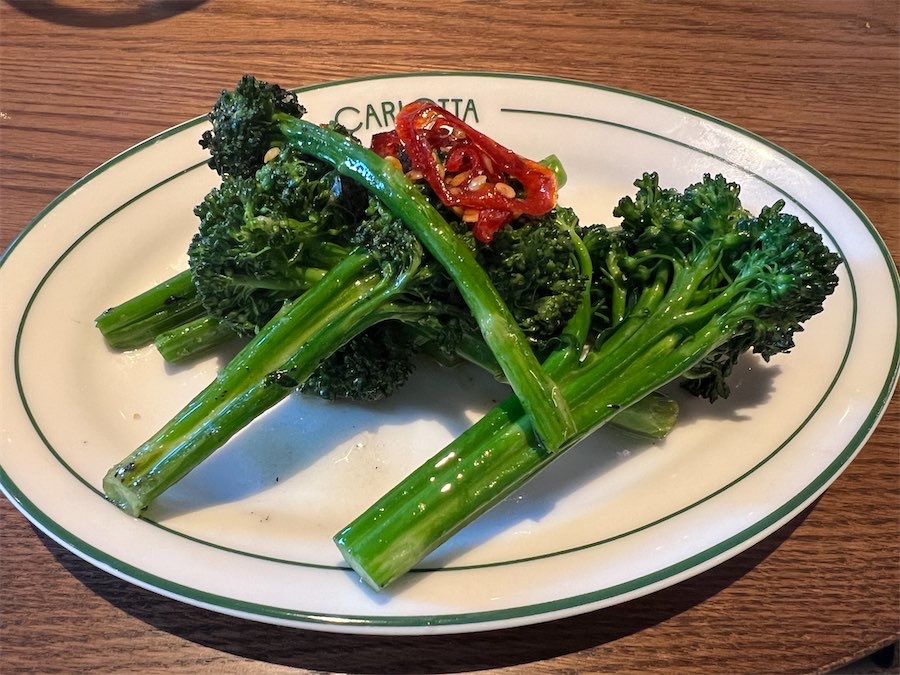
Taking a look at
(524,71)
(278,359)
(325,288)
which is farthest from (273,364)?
(524,71)

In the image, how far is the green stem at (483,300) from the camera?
1.58m

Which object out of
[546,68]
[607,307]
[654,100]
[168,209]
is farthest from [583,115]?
[168,209]

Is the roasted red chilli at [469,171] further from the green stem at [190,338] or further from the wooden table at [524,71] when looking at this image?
the wooden table at [524,71]

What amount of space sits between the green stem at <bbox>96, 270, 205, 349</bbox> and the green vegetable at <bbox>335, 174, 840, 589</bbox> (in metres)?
0.98

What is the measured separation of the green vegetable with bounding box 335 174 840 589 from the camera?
154 cm

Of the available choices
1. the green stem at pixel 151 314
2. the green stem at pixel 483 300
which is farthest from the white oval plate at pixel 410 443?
the green stem at pixel 483 300

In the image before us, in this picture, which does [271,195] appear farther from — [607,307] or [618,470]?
[618,470]

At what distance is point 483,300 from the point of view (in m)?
1.61

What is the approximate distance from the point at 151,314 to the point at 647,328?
147 centimetres

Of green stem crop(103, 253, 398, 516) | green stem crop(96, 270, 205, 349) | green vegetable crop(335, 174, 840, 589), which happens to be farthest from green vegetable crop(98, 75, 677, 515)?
green stem crop(96, 270, 205, 349)

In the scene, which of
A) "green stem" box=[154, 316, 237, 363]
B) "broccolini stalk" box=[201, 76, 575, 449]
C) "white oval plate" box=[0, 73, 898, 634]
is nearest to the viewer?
"white oval plate" box=[0, 73, 898, 634]

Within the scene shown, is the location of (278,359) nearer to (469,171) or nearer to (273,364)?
(273,364)

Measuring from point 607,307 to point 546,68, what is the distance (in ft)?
5.84

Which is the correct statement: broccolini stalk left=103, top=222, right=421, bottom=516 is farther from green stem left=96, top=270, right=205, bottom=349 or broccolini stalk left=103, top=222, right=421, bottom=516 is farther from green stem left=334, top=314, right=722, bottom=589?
green stem left=96, top=270, right=205, bottom=349
